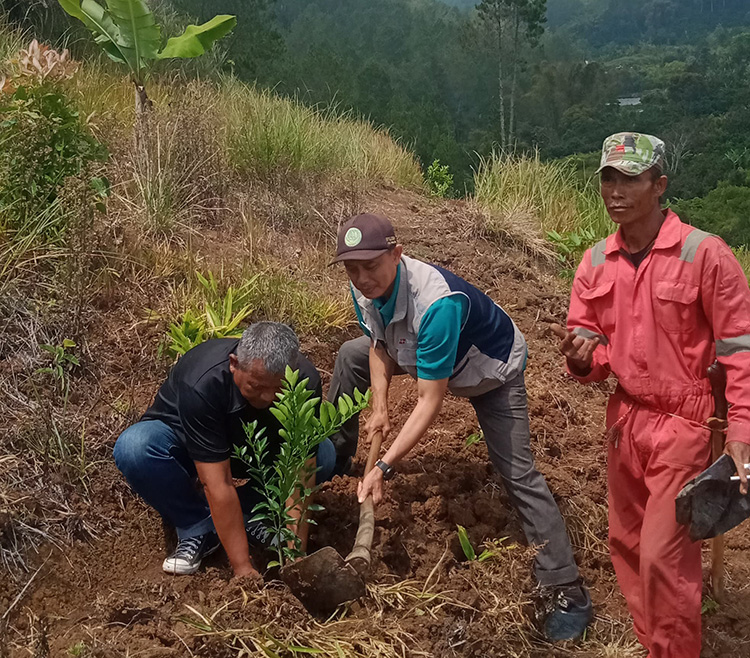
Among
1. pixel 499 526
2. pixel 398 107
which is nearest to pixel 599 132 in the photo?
pixel 398 107

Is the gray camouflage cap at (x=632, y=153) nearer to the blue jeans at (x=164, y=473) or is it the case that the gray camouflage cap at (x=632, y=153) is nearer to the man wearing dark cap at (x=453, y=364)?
the man wearing dark cap at (x=453, y=364)

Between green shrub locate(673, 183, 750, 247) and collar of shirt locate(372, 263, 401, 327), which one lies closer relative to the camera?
collar of shirt locate(372, 263, 401, 327)

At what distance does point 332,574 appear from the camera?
275cm

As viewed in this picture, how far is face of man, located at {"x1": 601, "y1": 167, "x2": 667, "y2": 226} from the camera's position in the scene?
2541mm

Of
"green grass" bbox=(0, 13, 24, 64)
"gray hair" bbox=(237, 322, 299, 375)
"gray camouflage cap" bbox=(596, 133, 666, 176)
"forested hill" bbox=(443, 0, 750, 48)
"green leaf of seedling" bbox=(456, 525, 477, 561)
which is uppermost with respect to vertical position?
"forested hill" bbox=(443, 0, 750, 48)

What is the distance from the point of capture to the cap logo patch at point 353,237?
270 centimetres

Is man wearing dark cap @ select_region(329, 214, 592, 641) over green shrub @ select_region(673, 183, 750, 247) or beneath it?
over

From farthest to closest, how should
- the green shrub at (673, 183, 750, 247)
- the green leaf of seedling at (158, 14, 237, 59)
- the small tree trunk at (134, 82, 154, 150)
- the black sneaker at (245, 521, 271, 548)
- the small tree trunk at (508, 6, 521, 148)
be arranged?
the small tree trunk at (508, 6, 521, 148) → the green shrub at (673, 183, 750, 247) → the green leaf of seedling at (158, 14, 237, 59) → the small tree trunk at (134, 82, 154, 150) → the black sneaker at (245, 521, 271, 548)

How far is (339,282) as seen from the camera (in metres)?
5.76

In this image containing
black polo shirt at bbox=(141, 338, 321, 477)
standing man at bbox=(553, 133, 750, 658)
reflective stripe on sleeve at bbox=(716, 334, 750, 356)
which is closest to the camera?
reflective stripe on sleeve at bbox=(716, 334, 750, 356)

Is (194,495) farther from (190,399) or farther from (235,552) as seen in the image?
(190,399)

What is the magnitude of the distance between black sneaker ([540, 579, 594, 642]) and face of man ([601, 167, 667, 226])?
1622 mm

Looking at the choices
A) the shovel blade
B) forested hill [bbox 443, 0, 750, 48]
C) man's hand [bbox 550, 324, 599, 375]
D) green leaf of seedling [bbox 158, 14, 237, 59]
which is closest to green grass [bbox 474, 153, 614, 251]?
green leaf of seedling [bbox 158, 14, 237, 59]

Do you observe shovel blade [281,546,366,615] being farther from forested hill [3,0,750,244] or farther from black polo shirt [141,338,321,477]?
forested hill [3,0,750,244]
